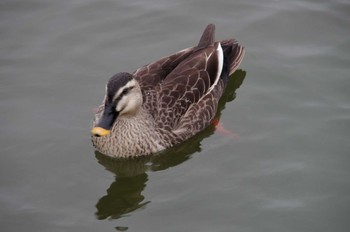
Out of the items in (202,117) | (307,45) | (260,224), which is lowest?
(260,224)

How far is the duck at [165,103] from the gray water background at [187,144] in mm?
195

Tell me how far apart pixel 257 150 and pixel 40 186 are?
9.14 feet

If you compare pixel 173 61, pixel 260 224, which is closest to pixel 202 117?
pixel 173 61

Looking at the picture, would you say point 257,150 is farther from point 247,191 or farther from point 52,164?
point 52,164

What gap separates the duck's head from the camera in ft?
25.6

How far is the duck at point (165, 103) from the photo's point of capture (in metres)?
8.65

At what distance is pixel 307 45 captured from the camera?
10617 mm

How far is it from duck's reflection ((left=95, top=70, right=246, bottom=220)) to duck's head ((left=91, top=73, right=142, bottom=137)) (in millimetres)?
772

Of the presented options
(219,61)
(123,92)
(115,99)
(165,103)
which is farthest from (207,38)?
(115,99)

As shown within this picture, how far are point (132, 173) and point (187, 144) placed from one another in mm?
905

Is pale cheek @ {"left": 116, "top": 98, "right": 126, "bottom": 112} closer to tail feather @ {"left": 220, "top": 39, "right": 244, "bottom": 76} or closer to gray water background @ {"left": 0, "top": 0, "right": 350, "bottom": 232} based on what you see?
gray water background @ {"left": 0, "top": 0, "right": 350, "bottom": 232}

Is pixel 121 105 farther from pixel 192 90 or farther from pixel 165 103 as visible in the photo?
pixel 192 90

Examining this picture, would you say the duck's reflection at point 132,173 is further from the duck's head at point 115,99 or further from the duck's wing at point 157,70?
the duck's wing at point 157,70

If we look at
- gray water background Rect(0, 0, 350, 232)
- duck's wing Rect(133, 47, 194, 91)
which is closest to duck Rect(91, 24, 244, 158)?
duck's wing Rect(133, 47, 194, 91)
